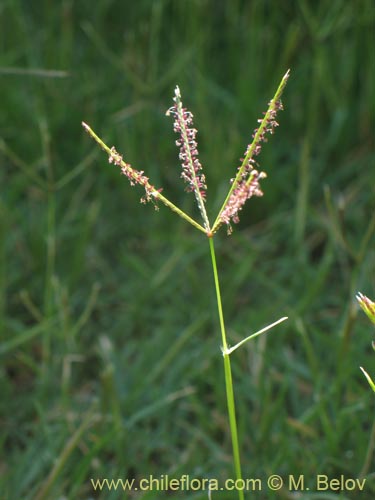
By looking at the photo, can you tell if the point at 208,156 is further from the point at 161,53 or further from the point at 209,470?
the point at 209,470

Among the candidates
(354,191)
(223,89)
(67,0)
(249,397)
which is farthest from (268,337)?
(67,0)

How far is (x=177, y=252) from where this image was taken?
1.85 metres

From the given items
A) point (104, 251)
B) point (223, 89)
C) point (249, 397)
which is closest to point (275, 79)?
point (223, 89)

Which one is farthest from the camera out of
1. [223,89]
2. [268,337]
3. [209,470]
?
[223,89]

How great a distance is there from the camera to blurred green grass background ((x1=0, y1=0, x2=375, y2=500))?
1.41 m

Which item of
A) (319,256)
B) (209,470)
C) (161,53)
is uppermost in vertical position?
(161,53)

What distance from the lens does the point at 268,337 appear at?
5.48 feet

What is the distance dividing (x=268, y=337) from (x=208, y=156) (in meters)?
0.54

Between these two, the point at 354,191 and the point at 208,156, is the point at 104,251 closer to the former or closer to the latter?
the point at 208,156

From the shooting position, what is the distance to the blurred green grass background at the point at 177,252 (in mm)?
1413

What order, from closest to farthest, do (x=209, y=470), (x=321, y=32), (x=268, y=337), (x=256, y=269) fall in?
(x=209, y=470) < (x=268, y=337) < (x=256, y=269) < (x=321, y=32)

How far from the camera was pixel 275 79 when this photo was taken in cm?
208

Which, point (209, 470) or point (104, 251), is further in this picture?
point (104, 251)

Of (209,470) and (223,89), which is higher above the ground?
(223,89)
